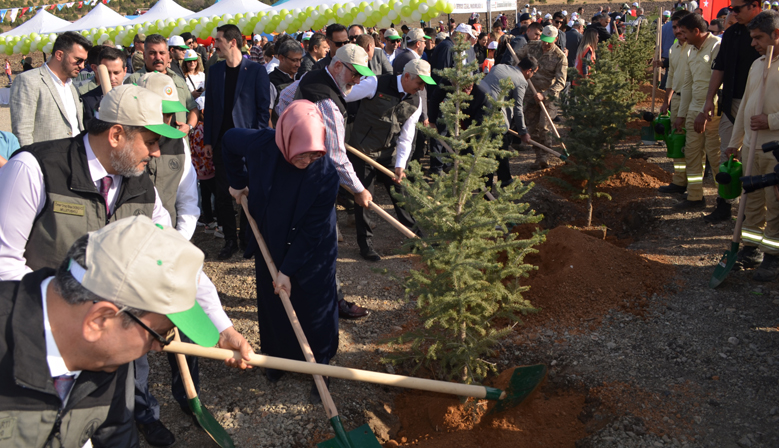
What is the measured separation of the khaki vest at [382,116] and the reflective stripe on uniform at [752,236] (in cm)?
354

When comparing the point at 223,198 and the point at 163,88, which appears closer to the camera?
the point at 163,88

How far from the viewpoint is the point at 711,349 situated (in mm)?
4207

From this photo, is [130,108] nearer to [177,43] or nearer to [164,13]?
[177,43]

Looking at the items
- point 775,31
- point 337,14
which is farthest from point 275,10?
point 775,31

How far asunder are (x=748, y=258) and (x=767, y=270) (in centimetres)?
32

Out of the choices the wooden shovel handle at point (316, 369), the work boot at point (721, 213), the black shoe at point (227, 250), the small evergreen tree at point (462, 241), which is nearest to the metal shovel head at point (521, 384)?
the small evergreen tree at point (462, 241)

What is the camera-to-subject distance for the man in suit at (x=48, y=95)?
15.2ft

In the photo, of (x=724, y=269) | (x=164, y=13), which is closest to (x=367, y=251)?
(x=724, y=269)

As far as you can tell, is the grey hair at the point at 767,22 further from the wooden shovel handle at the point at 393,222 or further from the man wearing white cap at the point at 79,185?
the man wearing white cap at the point at 79,185

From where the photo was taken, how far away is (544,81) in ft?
31.1

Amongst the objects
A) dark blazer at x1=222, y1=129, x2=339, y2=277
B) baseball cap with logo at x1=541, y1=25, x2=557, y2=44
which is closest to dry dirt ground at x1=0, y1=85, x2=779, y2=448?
dark blazer at x1=222, y1=129, x2=339, y2=277

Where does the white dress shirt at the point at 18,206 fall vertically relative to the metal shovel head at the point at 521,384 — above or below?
above

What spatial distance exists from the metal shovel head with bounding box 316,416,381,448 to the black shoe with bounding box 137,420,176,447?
1.08 meters

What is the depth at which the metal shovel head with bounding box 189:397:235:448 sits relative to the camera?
328 cm
